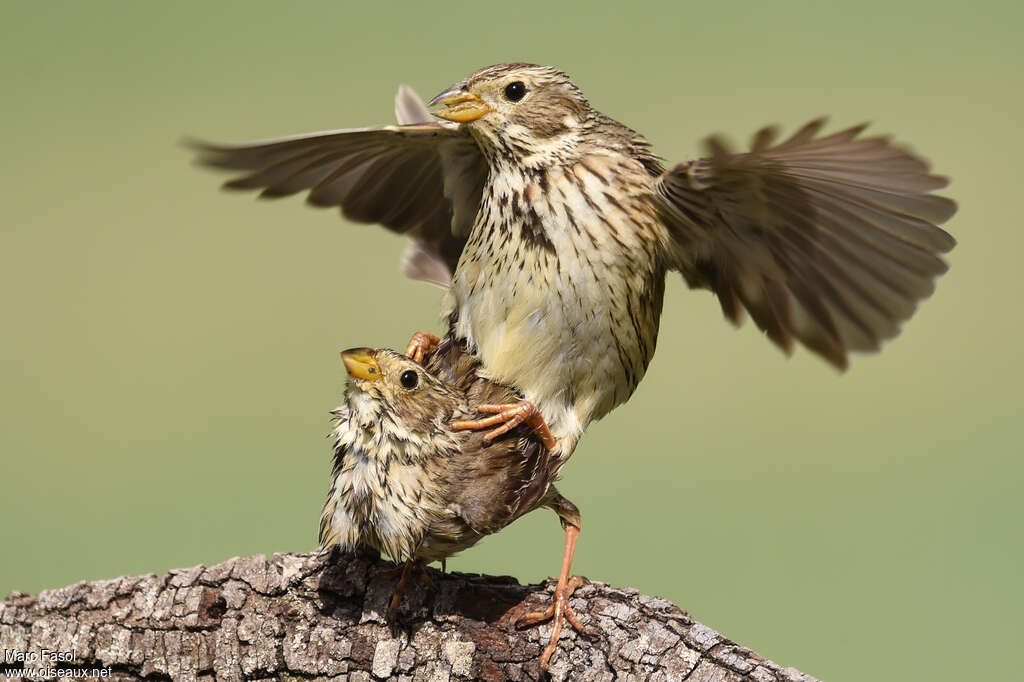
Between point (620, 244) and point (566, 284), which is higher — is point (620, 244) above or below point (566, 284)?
above

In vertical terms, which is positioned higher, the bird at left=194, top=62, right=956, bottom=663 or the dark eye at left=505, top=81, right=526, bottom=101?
the dark eye at left=505, top=81, right=526, bottom=101

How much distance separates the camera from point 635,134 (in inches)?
161

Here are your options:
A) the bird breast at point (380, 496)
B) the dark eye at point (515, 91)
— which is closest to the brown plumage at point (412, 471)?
the bird breast at point (380, 496)

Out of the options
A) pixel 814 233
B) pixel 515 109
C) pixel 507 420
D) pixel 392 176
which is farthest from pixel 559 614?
pixel 392 176

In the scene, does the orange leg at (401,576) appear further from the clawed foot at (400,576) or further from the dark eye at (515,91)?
the dark eye at (515,91)

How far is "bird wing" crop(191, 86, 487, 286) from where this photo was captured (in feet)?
13.7

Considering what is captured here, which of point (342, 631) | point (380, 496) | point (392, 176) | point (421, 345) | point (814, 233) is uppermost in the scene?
point (392, 176)

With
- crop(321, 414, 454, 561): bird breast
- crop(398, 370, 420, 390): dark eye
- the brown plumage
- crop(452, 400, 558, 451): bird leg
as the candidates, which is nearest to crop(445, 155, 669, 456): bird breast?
crop(452, 400, 558, 451): bird leg

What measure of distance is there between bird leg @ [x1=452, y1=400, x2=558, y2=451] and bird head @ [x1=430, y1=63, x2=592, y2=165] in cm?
76

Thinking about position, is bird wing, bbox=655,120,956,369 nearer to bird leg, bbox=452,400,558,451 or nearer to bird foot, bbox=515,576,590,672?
→ bird leg, bbox=452,400,558,451

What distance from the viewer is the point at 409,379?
3467mm

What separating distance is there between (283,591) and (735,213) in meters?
1.72

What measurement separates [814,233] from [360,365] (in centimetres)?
143

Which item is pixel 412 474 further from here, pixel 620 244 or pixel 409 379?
pixel 620 244
